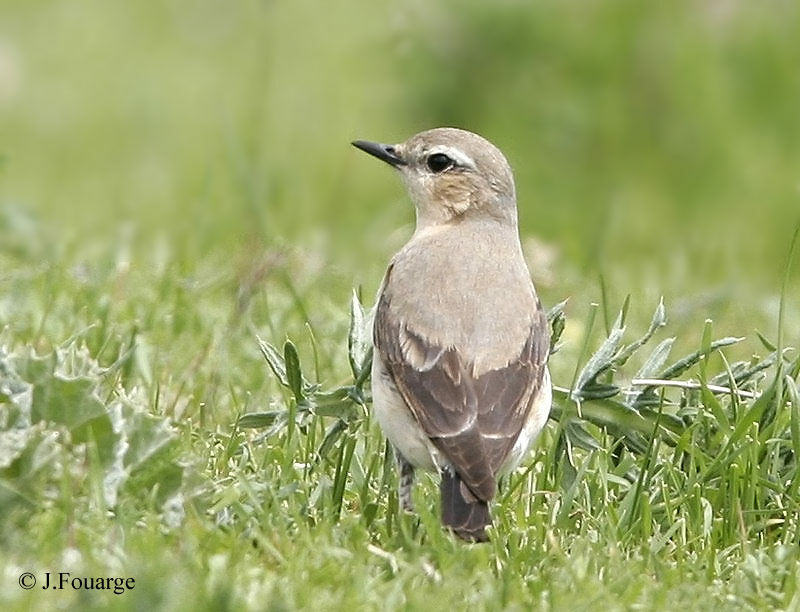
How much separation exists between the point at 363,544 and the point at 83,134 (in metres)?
11.0

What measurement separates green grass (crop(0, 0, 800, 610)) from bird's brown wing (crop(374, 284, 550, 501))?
193mm

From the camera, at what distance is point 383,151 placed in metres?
7.49

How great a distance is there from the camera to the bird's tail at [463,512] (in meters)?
5.27

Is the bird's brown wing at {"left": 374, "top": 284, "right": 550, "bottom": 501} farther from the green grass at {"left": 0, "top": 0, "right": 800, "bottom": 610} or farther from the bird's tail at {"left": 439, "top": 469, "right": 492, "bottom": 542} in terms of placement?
the green grass at {"left": 0, "top": 0, "right": 800, "bottom": 610}

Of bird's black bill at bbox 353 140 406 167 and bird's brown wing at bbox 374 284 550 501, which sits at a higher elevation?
bird's black bill at bbox 353 140 406 167

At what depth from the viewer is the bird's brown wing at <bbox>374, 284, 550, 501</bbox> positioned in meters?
5.55

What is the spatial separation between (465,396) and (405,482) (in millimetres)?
346

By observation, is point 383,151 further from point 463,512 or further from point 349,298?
point 463,512

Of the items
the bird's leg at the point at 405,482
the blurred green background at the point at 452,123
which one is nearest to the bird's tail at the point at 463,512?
the bird's leg at the point at 405,482

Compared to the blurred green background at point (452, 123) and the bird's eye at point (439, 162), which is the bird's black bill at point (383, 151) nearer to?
the bird's eye at point (439, 162)

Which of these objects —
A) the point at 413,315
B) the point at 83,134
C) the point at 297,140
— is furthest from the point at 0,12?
the point at 413,315

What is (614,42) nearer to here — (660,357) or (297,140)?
(297,140)

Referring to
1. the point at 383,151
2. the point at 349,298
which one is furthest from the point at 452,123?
the point at 383,151

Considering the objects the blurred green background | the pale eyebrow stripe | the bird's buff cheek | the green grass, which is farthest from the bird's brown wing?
the blurred green background
